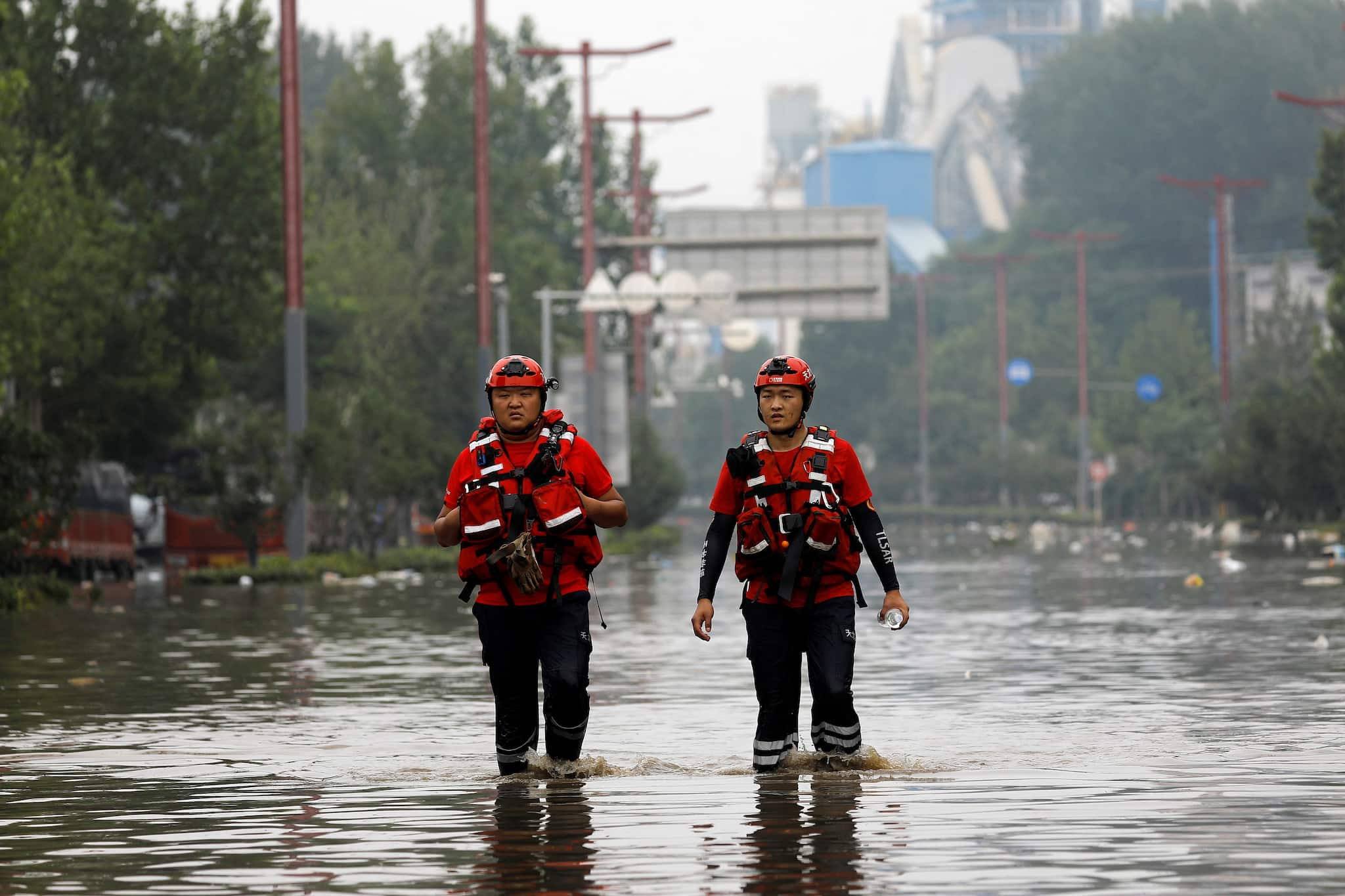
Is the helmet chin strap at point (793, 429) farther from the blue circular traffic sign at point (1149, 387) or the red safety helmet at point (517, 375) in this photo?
the blue circular traffic sign at point (1149, 387)

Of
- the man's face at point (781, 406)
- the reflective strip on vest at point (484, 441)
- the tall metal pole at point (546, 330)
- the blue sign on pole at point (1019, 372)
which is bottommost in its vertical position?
the reflective strip on vest at point (484, 441)

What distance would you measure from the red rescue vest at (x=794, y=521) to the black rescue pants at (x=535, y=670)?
0.78 metres

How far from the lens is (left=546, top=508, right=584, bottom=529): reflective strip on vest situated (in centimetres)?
1191

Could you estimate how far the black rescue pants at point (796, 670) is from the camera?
39.8 feet

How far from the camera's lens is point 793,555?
12.0 metres

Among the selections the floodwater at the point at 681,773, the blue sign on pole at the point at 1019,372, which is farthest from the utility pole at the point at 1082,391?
the floodwater at the point at 681,773

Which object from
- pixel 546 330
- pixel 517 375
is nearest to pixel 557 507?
pixel 517 375

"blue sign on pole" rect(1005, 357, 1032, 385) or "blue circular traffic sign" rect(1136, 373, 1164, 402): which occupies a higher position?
"blue sign on pole" rect(1005, 357, 1032, 385)

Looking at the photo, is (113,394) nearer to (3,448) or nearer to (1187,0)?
(3,448)

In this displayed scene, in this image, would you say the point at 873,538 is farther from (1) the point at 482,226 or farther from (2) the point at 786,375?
(1) the point at 482,226

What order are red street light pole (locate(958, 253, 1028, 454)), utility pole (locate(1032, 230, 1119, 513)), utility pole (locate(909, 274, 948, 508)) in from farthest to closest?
1. utility pole (locate(909, 274, 948, 508))
2. red street light pole (locate(958, 253, 1028, 454))
3. utility pole (locate(1032, 230, 1119, 513))

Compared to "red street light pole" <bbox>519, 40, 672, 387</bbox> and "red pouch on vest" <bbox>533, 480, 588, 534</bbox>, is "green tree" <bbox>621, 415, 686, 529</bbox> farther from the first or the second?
"red pouch on vest" <bbox>533, 480, 588, 534</bbox>

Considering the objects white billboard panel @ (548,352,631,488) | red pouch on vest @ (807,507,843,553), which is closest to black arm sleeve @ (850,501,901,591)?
red pouch on vest @ (807,507,843,553)

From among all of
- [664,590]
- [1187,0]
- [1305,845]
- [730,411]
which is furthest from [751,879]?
[730,411]
